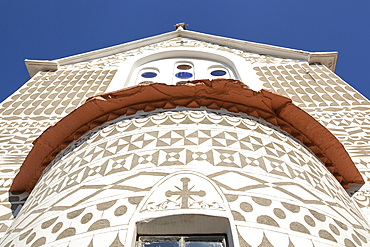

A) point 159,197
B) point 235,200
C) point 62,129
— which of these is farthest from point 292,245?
point 62,129

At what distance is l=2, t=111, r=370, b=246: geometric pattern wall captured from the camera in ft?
6.79

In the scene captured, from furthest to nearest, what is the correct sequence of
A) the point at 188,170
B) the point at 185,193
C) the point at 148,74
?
1. the point at 148,74
2. the point at 188,170
3. the point at 185,193

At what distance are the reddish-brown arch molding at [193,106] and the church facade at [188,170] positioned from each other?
11 millimetres

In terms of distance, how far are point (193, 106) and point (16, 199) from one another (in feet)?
7.04

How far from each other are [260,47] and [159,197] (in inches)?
233

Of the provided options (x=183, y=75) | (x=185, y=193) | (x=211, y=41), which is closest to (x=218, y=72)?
(x=183, y=75)

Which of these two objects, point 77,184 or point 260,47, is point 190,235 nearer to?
point 77,184

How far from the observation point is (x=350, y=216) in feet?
8.41

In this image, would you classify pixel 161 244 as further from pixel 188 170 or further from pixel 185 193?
pixel 188 170

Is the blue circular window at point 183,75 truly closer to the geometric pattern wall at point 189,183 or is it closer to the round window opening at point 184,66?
the round window opening at point 184,66

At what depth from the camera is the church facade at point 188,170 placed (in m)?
2.05

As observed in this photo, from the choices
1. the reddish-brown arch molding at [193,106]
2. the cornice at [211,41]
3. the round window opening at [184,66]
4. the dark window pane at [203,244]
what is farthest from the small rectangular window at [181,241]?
the cornice at [211,41]

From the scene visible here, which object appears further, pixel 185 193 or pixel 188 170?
pixel 188 170

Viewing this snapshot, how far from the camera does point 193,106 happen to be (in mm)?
3250
